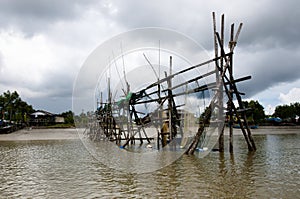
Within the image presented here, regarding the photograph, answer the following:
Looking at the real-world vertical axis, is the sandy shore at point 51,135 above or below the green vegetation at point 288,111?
below

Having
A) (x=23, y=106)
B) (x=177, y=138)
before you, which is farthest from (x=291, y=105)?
(x=177, y=138)

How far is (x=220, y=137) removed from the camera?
12383mm

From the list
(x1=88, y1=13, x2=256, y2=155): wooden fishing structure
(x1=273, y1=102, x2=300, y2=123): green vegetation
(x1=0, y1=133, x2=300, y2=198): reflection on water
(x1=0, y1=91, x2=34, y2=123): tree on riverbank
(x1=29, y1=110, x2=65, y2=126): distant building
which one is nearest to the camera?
(x1=0, y1=133, x2=300, y2=198): reflection on water

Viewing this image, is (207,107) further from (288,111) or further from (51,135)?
(288,111)

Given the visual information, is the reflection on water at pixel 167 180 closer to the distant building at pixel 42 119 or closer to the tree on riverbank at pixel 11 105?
the tree on riverbank at pixel 11 105

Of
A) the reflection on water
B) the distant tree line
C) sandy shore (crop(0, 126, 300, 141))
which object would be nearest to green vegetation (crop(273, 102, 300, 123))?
sandy shore (crop(0, 126, 300, 141))

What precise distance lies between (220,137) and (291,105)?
66743mm

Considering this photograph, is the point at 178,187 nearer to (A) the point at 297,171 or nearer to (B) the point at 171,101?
(A) the point at 297,171

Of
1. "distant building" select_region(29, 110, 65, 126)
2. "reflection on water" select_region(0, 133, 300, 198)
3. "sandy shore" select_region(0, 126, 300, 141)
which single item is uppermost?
"distant building" select_region(29, 110, 65, 126)

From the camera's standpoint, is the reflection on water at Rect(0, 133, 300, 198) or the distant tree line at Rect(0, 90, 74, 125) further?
the distant tree line at Rect(0, 90, 74, 125)

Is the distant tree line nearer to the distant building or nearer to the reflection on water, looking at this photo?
the distant building

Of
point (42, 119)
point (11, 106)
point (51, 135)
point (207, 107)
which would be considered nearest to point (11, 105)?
point (11, 106)

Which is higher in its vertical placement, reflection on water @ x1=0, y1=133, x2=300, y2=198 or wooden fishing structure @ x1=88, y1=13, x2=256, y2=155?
wooden fishing structure @ x1=88, y1=13, x2=256, y2=155

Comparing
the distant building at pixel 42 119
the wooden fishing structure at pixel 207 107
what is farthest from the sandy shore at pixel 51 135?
the distant building at pixel 42 119
